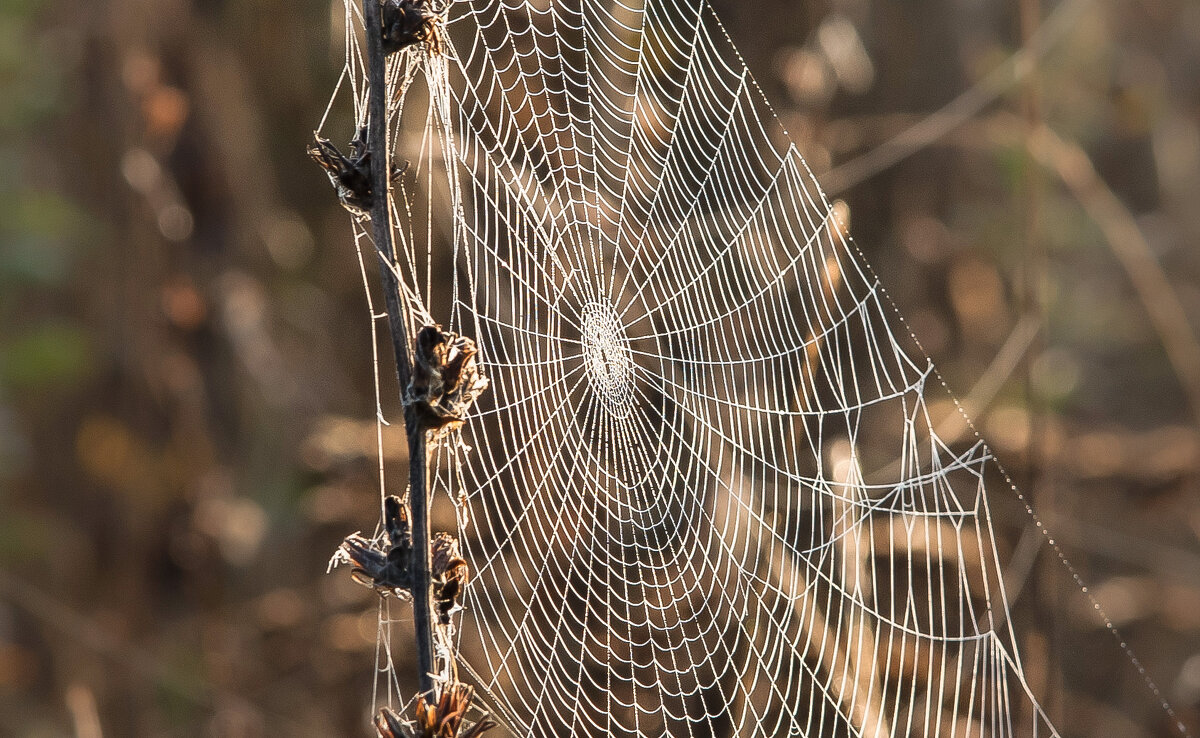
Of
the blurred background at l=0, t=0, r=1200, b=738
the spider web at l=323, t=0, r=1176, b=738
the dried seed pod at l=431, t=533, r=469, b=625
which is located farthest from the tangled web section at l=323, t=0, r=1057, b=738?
the dried seed pod at l=431, t=533, r=469, b=625

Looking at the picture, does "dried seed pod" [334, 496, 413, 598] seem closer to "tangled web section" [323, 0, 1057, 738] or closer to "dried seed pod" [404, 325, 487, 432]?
"dried seed pod" [404, 325, 487, 432]

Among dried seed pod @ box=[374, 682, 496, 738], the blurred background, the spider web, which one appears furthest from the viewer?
the blurred background

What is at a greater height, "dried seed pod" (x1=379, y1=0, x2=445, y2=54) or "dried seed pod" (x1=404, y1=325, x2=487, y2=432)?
"dried seed pod" (x1=379, y1=0, x2=445, y2=54)

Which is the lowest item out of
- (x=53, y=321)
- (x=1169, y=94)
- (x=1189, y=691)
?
(x=1189, y=691)

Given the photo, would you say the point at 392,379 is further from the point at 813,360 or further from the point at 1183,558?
the point at 1183,558

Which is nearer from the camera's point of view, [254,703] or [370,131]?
[370,131]

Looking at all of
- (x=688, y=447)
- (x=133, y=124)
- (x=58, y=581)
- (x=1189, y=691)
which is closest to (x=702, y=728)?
(x=688, y=447)

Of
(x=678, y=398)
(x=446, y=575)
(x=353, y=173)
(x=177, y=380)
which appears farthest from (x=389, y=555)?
(x=177, y=380)

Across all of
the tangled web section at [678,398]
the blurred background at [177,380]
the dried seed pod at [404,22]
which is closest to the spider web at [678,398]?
the tangled web section at [678,398]
